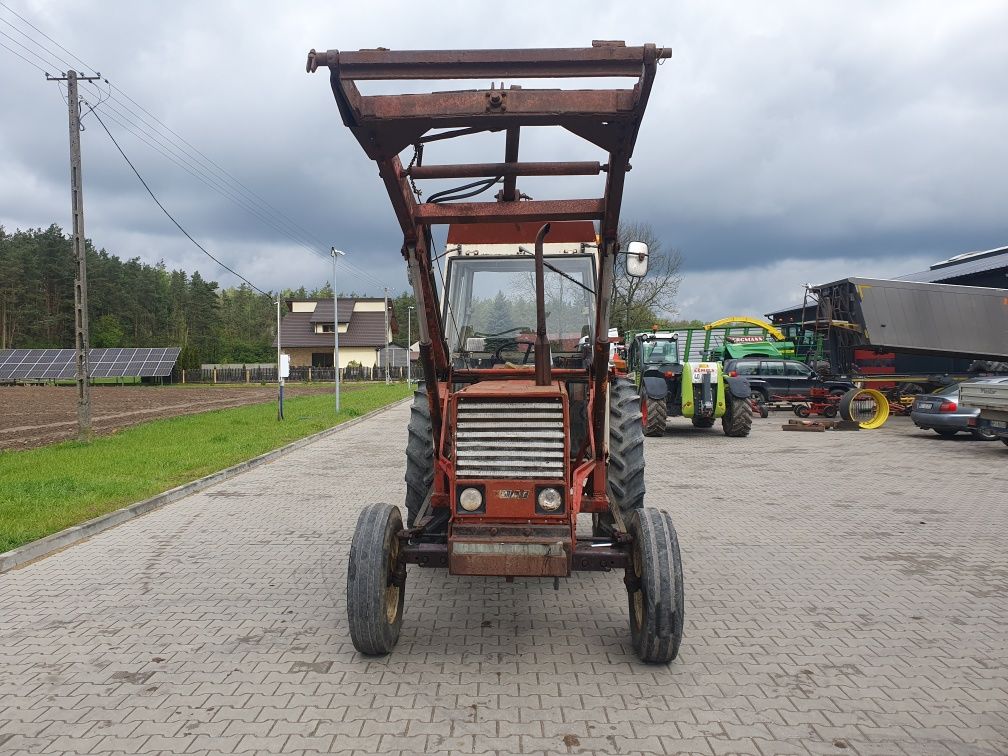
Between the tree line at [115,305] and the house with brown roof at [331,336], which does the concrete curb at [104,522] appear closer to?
the tree line at [115,305]

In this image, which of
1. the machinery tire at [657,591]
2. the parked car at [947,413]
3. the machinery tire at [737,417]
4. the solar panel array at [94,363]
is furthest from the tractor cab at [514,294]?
the solar panel array at [94,363]

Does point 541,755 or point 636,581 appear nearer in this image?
point 541,755

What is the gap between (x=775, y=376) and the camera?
22828 mm

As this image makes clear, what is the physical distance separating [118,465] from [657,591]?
35.7ft

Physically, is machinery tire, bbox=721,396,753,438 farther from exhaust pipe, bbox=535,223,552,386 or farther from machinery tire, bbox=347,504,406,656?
machinery tire, bbox=347,504,406,656

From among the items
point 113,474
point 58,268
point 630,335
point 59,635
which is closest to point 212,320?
point 58,268

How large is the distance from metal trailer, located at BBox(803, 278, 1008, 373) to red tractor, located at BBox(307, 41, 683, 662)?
17.1 meters

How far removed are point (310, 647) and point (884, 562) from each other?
493 cm

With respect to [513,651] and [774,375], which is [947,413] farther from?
[513,651]

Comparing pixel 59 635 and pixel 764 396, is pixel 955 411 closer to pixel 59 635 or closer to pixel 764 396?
pixel 764 396

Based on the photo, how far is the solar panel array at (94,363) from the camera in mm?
55594

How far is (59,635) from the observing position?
4852 millimetres

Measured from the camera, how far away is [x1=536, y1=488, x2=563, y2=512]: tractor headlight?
4.23 m

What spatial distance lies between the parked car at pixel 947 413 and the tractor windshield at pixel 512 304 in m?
12.8
